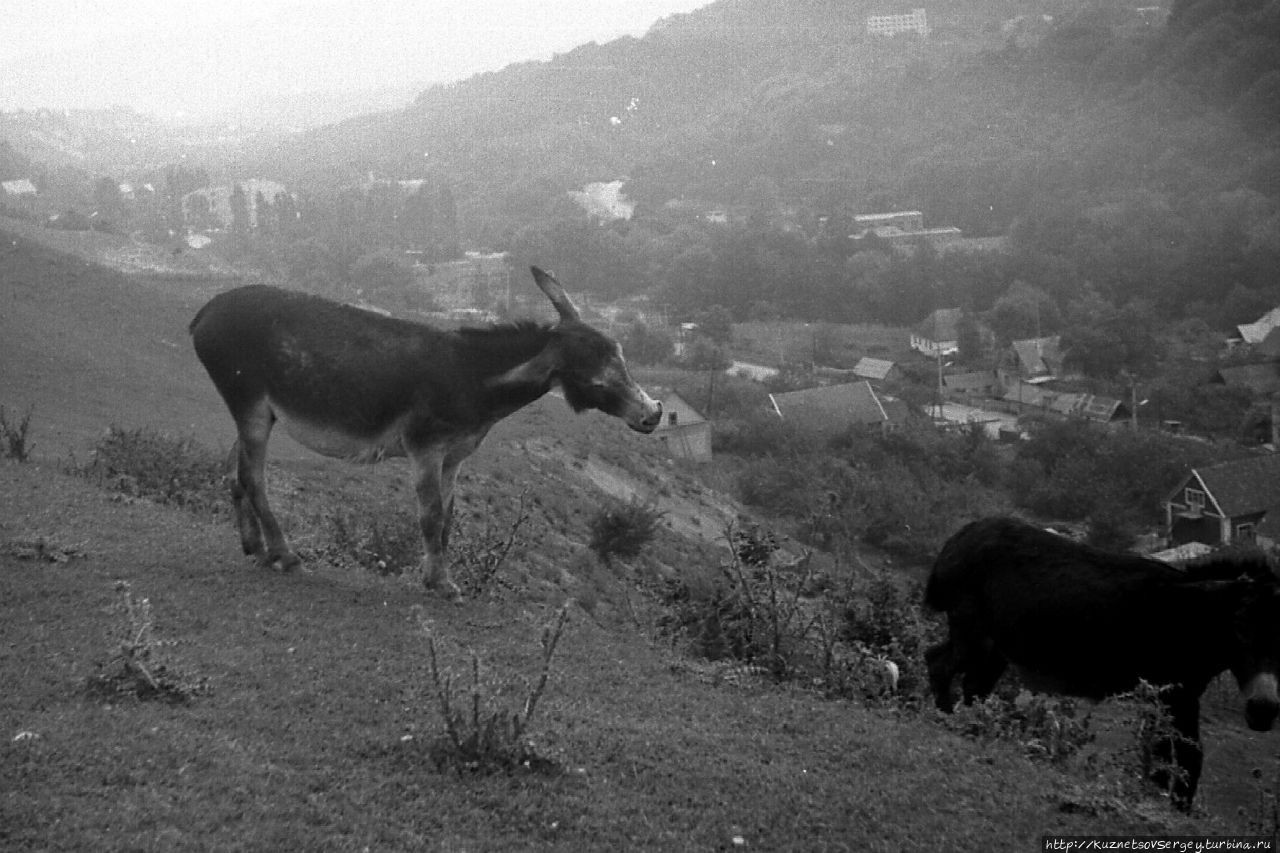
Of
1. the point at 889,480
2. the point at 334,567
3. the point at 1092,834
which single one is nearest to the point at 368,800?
the point at 1092,834

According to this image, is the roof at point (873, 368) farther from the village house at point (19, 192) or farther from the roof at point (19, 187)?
the roof at point (19, 187)

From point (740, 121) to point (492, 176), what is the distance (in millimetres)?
20721

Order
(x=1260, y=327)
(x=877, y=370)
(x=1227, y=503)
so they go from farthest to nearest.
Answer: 1. (x=877, y=370)
2. (x=1260, y=327)
3. (x=1227, y=503)

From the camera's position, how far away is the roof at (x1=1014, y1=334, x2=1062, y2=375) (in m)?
44.2

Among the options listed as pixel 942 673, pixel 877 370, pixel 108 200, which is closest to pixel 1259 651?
pixel 942 673

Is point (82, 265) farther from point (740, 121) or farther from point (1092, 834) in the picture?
point (740, 121)

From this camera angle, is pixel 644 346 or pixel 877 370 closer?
pixel 644 346

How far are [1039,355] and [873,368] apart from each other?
6.49 meters

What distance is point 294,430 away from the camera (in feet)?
24.5

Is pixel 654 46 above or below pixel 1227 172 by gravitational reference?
above

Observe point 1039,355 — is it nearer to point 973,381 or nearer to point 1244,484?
point 973,381

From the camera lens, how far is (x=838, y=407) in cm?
3941

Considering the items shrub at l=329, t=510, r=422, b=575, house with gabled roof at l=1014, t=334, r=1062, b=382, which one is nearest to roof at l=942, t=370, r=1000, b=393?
house with gabled roof at l=1014, t=334, r=1062, b=382

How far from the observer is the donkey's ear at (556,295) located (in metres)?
7.35
